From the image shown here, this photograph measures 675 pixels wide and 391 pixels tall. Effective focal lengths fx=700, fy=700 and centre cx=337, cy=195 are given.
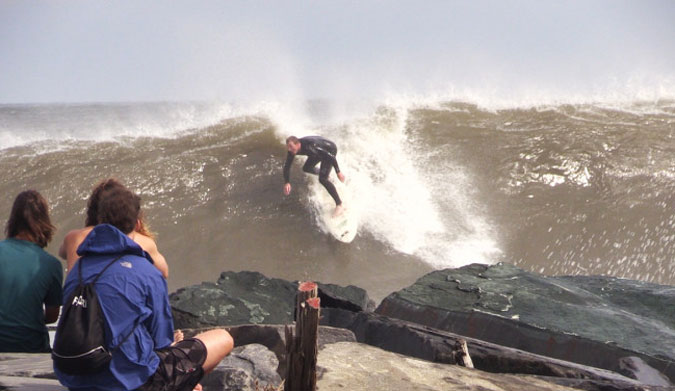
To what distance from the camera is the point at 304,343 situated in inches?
122

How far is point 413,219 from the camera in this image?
1248 cm

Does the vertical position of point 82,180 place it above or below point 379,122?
below

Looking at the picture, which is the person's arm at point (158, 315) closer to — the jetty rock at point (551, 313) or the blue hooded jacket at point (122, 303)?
the blue hooded jacket at point (122, 303)

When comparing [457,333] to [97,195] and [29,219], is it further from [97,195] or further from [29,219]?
[29,219]

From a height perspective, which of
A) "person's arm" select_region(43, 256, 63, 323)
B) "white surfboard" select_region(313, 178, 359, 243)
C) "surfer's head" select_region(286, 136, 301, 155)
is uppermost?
"surfer's head" select_region(286, 136, 301, 155)

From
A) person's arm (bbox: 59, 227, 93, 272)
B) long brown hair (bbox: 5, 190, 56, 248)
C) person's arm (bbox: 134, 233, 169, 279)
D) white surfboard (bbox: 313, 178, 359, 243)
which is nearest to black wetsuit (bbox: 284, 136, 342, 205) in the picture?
white surfboard (bbox: 313, 178, 359, 243)

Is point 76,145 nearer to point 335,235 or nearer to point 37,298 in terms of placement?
point 335,235

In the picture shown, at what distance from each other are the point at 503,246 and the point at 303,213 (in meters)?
3.49

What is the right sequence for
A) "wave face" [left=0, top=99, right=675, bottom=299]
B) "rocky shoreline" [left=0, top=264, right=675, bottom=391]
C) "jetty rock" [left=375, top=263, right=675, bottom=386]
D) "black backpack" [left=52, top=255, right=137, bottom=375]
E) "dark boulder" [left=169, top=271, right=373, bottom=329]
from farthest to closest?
"wave face" [left=0, top=99, right=675, bottom=299], "dark boulder" [left=169, top=271, right=373, bottom=329], "jetty rock" [left=375, top=263, right=675, bottom=386], "rocky shoreline" [left=0, top=264, right=675, bottom=391], "black backpack" [left=52, top=255, right=137, bottom=375]

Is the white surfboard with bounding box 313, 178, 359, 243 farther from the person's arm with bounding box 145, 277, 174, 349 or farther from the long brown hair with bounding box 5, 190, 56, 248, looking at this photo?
the person's arm with bounding box 145, 277, 174, 349

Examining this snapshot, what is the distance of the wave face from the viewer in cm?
1138

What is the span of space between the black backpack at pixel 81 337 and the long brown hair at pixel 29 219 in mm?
1318

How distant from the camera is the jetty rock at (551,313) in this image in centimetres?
492

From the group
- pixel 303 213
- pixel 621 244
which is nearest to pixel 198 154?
pixel 303 213
